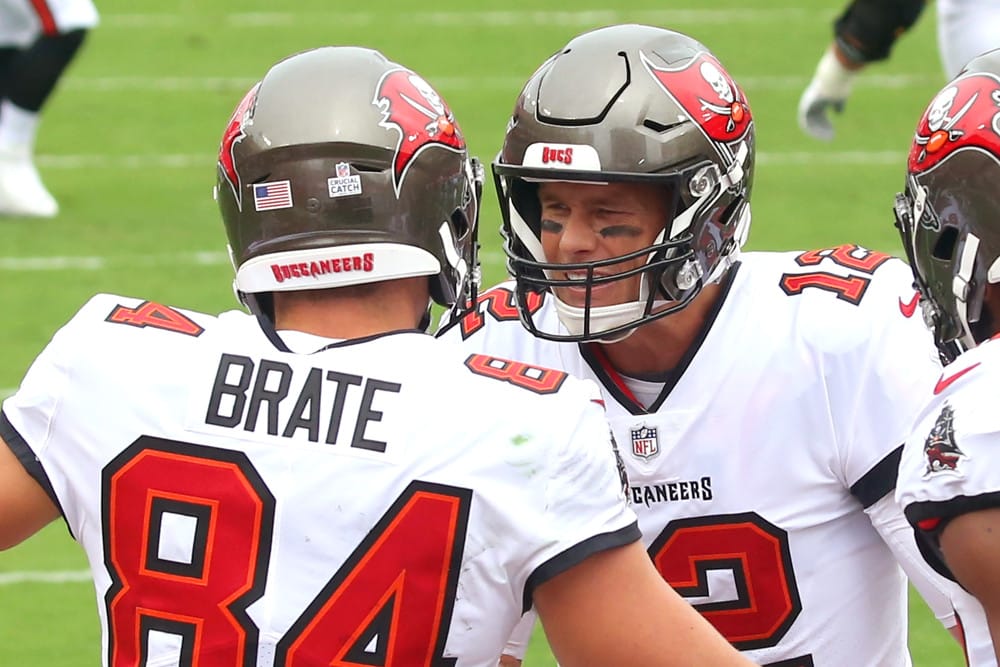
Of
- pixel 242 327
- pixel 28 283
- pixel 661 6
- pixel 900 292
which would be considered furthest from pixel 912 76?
pixel 242 327

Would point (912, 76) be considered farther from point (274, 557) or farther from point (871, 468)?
point (274, 557)

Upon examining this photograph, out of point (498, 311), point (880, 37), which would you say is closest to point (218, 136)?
point (880, 37)

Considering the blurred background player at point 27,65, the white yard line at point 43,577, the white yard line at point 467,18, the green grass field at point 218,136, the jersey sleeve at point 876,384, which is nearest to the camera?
the jersey sleeve at point 876,384

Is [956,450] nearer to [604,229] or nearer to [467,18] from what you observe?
[604,229]

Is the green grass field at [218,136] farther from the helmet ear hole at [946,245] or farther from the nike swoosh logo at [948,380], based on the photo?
the nike swoosh logo at [948,380]

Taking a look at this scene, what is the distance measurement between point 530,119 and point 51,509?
3.51 ft

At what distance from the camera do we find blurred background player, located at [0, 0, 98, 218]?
8.30 metres

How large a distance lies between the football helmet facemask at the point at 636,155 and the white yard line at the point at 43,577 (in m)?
2.59

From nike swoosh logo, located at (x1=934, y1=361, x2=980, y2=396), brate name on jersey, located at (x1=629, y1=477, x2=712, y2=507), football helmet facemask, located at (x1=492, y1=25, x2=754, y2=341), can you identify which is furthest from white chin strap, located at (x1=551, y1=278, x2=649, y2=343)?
nike swoosh logo, located at (x1=934, y1=361, x2=980, y2=396)

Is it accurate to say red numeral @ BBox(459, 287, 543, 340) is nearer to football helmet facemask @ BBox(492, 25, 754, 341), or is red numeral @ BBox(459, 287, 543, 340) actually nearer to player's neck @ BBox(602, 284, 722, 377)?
football helmet facemask @ BBox(492, 25, 754, 341)

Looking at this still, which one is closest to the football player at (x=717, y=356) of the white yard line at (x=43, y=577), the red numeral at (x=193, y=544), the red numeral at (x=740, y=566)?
the red numeral at (x=740, y=566)

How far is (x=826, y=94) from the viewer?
8.38 m

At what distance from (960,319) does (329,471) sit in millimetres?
895

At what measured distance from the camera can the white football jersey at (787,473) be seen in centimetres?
284
